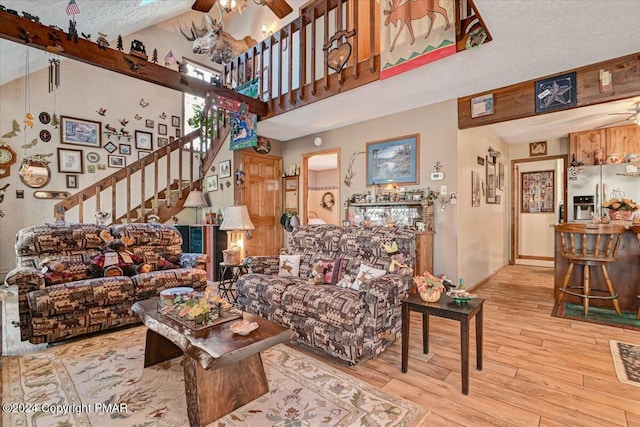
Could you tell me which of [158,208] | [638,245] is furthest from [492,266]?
[158,208]

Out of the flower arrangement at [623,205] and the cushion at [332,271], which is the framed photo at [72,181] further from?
the flower arrangement at [623,205]

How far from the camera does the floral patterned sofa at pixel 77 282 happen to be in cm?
260

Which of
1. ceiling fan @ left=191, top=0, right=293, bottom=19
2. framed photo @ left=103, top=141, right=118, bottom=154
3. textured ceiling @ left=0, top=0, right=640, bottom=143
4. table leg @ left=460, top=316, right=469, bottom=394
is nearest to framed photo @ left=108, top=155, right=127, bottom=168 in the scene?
framed photo @ left=103, top=141, right=118, bottom=154

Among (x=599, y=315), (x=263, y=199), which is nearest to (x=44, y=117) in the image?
(x=263, y=199)

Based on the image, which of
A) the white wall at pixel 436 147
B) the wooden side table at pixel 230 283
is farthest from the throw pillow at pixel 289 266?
the white wall at pixel 436 147

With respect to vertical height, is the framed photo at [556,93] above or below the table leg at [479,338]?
above

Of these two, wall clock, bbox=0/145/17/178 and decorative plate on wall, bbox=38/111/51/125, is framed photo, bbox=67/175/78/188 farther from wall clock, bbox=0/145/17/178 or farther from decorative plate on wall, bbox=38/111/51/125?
decorative plate on wall, bbox=38/111/51/125

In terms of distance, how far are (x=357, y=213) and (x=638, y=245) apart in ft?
11.3

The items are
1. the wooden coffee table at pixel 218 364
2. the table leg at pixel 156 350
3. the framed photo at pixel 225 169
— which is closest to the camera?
the wooden coffee table at pixel 218 364

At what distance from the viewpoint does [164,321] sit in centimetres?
198

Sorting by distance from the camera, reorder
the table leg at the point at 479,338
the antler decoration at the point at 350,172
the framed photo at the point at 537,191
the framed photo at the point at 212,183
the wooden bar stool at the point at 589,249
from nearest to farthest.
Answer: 1. the table leg at the point at 479,338
2. the wooden bar stool at the point at 589,249
3. the antler decoration at the point at 350,172
4. the framed photo at the point at 212,183
5. the framed photo at the point at 537,191

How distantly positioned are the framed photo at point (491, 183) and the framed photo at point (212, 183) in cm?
507

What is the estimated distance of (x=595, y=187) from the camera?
17.0 ft

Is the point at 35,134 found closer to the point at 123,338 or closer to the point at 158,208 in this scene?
the point at 158,208
